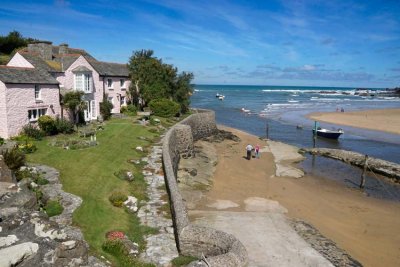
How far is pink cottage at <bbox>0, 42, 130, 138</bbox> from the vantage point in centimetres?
2320

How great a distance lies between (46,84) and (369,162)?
A: 2748cm

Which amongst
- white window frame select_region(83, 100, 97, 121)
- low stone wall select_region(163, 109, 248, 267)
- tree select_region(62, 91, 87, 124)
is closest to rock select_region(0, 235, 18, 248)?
low stone wall select_region(163, 109, 248, 267)

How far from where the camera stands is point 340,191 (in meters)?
24.3

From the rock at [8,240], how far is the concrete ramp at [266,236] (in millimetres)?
7202

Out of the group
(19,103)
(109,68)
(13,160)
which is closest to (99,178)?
(13,160)

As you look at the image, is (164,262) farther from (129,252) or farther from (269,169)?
(269,169)

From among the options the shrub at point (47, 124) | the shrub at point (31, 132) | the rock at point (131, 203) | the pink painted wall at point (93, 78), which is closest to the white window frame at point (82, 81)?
the pink painted wall at point (93, 78)

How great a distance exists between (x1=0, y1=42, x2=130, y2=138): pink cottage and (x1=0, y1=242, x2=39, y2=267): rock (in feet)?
53.4

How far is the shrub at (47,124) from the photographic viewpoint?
2505cm

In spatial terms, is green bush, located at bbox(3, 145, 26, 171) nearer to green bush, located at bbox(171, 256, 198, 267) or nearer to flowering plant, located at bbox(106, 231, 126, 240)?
flowering plant, located at bbox(106, 231, 126, 240)

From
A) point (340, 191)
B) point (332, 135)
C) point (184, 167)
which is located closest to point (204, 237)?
point (184, 167)

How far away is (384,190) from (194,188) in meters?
14.3

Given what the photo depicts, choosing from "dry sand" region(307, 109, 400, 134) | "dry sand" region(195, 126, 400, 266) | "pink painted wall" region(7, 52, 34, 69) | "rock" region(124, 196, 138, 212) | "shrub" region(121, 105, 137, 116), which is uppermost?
"pink painted wall" region(7, 52, 34, 69)

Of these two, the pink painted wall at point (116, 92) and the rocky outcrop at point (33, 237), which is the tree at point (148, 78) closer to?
the pink painted wall at point (116, 92)
